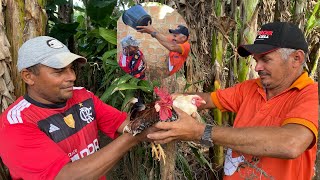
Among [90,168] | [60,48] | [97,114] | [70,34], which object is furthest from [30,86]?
[70,34]

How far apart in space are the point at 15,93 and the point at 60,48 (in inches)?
30.5

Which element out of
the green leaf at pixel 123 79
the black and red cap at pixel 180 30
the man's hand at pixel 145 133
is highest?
the black and red cap at pixel 180 30

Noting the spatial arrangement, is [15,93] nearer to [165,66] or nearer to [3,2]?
[3,2]

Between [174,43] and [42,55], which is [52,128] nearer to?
[42,55]

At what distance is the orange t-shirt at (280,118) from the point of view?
5.65 feet

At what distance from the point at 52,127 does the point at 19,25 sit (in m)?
0.99

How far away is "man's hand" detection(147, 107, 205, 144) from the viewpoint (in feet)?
5.58

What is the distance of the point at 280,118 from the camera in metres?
1.90

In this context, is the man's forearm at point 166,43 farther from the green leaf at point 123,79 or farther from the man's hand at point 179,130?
the man's hand at point 179,130

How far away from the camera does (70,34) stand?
12.4 ft

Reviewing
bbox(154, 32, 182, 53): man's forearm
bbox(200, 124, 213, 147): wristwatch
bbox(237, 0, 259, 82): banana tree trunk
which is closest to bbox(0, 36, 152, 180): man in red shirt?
bbox(200, 124, 213, 147): wristwatch

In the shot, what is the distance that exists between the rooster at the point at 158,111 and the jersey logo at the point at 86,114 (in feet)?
0.97

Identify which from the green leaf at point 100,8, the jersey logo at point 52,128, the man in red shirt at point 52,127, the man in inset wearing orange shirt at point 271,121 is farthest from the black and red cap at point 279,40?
the green leaf at point 100,8

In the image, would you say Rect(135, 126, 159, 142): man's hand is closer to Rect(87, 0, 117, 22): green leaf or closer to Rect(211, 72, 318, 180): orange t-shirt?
Rect(211, 72, 318, 180): orange t-shirt
